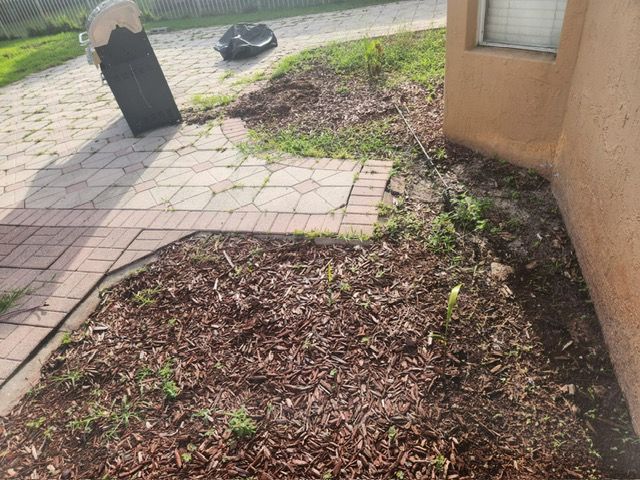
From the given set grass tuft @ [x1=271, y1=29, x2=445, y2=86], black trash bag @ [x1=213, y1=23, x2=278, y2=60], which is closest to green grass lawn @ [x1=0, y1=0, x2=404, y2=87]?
black trash bag @ [x1=213, y1=23, x2=278, y2=60]

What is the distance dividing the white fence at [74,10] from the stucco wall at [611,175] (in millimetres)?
12012

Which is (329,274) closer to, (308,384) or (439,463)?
(308,384)

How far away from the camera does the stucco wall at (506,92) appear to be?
335cm

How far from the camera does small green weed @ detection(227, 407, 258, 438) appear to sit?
86.3 inches

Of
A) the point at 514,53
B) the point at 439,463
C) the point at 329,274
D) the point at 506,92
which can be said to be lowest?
the point at 439,463

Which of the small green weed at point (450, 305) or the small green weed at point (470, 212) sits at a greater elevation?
the small green weed at point (450, 305)

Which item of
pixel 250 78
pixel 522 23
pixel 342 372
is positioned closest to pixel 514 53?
pixel 522 23

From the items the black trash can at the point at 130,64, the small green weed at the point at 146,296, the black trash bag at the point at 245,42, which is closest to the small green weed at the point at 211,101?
the black trash can at the point at 130,64

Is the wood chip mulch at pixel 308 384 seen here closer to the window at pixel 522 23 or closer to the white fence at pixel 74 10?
the window at pixel 522 23

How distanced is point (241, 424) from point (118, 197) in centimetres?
325

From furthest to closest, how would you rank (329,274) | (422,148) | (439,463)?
1. (422,148)
2. (329,274)
3. (439,463)

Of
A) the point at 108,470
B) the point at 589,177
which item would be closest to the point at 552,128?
the point at 589,177

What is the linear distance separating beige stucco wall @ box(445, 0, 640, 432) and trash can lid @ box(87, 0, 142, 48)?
151 inches

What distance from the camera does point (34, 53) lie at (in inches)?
486
